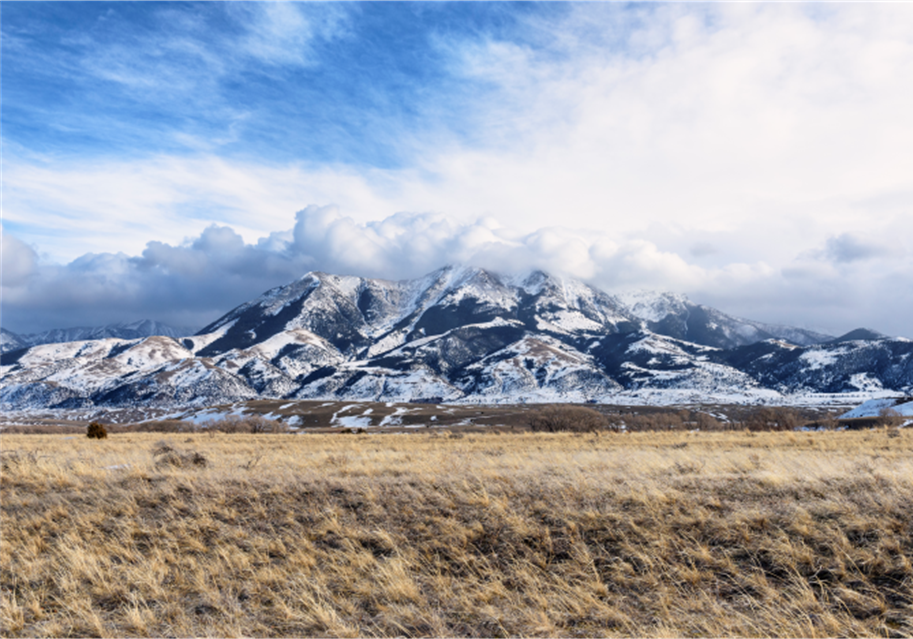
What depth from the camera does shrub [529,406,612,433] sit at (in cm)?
5909

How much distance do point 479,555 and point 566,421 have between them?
53.6 m

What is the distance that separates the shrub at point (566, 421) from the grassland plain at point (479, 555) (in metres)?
46.0

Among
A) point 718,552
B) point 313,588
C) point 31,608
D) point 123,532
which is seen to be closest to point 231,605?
point 313,588

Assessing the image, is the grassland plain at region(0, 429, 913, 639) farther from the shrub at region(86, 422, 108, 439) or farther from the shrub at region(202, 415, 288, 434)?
the shrub at region(202, 415, 288, 434)

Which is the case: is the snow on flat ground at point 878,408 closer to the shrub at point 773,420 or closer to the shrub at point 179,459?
the shrub at point 773,420

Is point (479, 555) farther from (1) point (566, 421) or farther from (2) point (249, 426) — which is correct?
(2) point (249, 426)

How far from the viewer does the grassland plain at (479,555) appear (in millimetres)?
7207

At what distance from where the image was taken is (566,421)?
60906 millimetres

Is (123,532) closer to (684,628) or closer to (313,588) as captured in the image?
(313,588)

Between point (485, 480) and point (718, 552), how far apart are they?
5.73 m

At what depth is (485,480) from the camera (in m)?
13.0

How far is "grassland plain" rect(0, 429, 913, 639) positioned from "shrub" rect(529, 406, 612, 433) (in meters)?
46.0

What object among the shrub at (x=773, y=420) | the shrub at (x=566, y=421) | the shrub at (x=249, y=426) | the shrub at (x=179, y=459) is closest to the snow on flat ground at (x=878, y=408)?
the shrub at (x=773, y=420)

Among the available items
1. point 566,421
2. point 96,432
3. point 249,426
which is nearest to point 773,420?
point 566,421
